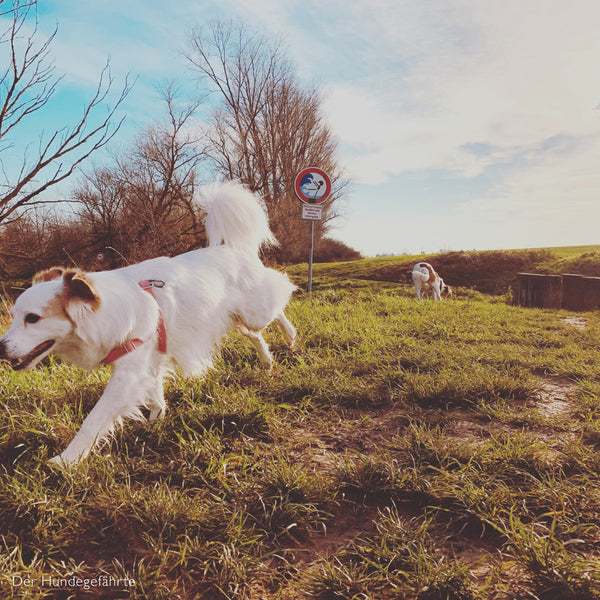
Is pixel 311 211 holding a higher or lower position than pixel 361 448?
higher

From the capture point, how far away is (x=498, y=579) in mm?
1530

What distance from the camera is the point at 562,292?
10398mm

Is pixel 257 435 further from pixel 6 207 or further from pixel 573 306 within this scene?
pixel 573 306

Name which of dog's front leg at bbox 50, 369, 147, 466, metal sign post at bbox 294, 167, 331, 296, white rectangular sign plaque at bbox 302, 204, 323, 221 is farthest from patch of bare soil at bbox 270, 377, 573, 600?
metal sign post at bbox 294, 167, 331, 296

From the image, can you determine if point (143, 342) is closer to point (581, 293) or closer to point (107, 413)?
point (107, 413)

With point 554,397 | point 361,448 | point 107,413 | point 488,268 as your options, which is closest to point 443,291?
point 488,268

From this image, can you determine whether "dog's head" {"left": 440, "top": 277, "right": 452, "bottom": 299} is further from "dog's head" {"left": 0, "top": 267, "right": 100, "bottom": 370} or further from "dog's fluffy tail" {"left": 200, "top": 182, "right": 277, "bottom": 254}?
"dog's head" {"left": 0, "top": 267, "right": 100, "bottom": 370}

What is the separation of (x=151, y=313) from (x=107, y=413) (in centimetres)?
61

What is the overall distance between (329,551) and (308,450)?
82 centimetres

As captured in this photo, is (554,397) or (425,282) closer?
(554,397)

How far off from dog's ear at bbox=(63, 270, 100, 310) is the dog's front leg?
471mm

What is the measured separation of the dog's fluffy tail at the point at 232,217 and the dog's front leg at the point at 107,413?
1.70m

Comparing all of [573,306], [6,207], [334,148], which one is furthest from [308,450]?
[334,148]

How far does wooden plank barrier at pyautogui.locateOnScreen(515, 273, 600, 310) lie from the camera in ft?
33.1
